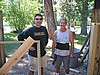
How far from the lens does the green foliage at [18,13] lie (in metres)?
13.2

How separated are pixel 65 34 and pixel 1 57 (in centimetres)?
143

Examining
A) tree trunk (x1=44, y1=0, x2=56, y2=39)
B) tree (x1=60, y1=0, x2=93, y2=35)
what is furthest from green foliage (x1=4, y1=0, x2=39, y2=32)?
tree trunk (x1=44, y1=0, x2=56, y2=39)

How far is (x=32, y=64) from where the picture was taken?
11.8ft

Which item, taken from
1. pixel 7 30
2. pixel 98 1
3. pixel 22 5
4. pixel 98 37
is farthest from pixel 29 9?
pixel 98 37

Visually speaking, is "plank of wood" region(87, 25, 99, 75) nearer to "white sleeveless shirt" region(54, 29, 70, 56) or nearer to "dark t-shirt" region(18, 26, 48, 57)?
"white sleeveless shirt" region(54, 29, 70, 56)

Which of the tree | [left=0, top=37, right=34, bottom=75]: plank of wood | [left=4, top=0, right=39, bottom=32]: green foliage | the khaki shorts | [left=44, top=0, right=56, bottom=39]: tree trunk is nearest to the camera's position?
[left=0, top=37, right=34, bottom=75]: plank of wood

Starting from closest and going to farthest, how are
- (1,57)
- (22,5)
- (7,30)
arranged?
(1,57)
(22,5)
(7,30)

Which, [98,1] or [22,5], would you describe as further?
[22,5]

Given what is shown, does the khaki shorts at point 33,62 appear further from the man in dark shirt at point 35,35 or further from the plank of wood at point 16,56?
the plank of wood at point 16,56

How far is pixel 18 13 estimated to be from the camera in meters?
13.2

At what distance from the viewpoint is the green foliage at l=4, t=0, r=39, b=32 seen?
13.2 metres

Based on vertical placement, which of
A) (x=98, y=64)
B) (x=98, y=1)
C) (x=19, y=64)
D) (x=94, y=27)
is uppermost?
(x=98, y=1)

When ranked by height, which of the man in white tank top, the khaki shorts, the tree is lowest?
the khaki shorts

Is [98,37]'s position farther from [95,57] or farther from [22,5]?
[22,5]
